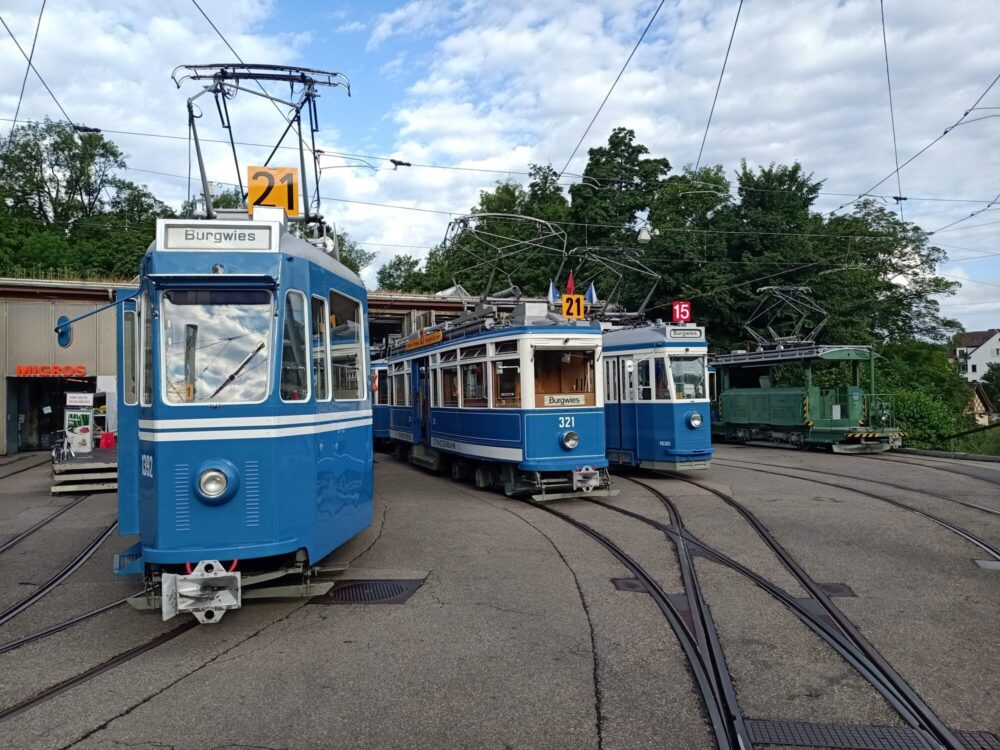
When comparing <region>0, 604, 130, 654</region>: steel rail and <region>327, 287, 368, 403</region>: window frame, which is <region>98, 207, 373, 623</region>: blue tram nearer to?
<region>0, 604, 130, 654</region>: steel rail

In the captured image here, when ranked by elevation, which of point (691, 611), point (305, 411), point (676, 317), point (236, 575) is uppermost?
point (676, 317)

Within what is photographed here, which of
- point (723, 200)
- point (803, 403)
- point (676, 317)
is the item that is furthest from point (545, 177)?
point (803, 403)

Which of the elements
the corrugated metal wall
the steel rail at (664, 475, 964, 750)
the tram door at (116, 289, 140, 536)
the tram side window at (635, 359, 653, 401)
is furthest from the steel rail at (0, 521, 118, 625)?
the corrugated metal wall

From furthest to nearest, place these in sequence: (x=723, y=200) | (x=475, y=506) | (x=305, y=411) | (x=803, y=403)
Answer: (x=723, y=200)
(x=803, y=403)
(x=475, y=506)
(x=305, y=411)

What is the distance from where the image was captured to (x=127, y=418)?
699 cm

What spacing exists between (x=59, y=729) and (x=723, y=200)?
32.6 m

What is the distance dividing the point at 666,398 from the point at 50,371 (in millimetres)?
21697

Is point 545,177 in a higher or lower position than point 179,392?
higher

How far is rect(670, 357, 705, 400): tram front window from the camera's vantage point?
49.6 feet

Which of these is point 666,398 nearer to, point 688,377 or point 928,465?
point 688,377

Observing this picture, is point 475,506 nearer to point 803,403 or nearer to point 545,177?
point 803,403

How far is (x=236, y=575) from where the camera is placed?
5695mm

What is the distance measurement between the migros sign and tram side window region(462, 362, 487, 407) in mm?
18352

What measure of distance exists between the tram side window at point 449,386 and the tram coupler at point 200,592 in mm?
9368
